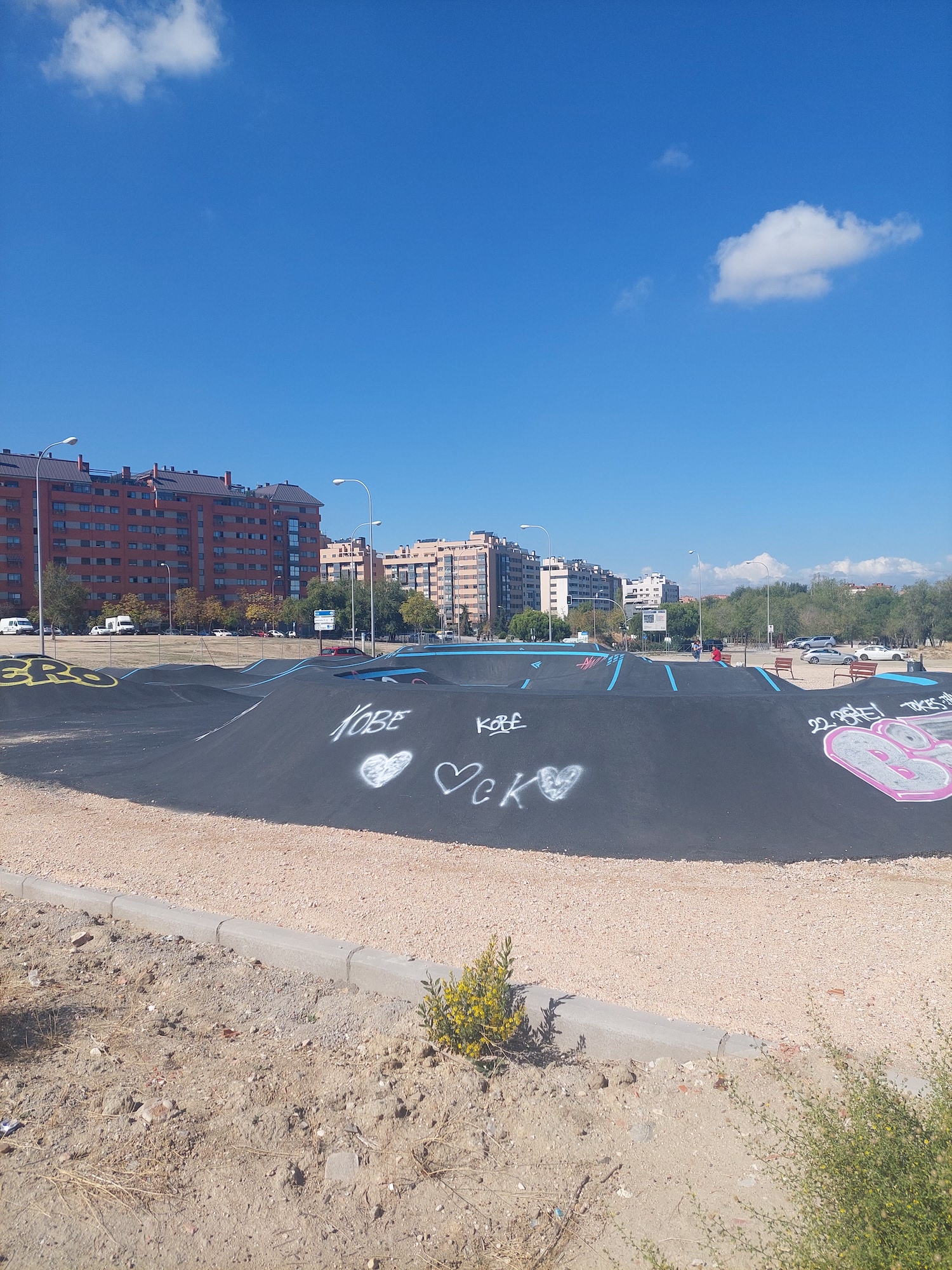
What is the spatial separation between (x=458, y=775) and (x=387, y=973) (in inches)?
236

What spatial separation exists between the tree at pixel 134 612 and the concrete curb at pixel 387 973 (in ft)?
271

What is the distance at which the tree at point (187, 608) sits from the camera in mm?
91375

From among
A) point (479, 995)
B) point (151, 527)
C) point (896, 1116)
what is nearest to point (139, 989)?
point (479, 995)

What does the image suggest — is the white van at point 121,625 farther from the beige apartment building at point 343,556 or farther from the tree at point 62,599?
the beige apartment building at point 343,556

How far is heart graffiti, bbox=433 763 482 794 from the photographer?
35.1 feet

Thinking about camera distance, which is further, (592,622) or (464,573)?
(464,573)

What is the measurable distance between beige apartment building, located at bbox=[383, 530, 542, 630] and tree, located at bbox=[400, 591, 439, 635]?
65.2 m

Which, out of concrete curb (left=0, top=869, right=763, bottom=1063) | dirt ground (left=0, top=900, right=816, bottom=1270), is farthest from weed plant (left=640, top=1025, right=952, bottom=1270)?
concrete curb (left=0, top=869, right=763, bottom=1063)

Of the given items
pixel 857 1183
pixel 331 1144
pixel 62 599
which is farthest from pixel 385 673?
pixel 62 599

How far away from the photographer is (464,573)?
186 meters

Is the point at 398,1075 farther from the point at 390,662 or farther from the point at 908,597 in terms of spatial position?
the point at 908,597

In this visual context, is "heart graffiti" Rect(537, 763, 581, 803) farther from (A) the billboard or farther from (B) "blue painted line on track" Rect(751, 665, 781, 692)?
(A) the billboard

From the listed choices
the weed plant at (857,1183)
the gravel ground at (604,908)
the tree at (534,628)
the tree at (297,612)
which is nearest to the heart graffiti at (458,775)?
the gravel ground at (604,908)

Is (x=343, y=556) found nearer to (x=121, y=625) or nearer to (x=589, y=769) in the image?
(x=121, y=625)
